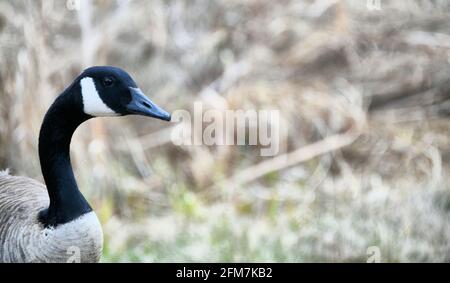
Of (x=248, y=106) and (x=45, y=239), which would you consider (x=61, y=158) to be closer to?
(x=45, y=239)

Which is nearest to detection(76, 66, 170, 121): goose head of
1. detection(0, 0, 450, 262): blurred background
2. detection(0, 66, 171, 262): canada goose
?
detection(0, 66, 171, 262): canada goose

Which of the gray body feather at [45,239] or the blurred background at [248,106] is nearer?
the gray body feather at [45,239]

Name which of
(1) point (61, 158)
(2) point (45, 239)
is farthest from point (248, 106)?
(2) point (45, 239)

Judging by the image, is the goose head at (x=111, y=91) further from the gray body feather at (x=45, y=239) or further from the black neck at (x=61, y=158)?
the gray body feather at (x=45, y=239)

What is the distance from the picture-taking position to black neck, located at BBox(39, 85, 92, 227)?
95.3 inches

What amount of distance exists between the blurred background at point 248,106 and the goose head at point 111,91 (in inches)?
45.9

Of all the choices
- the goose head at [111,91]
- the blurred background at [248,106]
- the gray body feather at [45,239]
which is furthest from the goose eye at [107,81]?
the blurred background at [248,106]

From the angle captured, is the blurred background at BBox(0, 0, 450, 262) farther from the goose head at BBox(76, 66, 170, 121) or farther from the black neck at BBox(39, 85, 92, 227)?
the goose head at BBox(76, 66, 170, 121)

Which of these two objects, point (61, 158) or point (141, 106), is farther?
point (61, 158)

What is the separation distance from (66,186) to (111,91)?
326 mm

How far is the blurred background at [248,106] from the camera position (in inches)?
139

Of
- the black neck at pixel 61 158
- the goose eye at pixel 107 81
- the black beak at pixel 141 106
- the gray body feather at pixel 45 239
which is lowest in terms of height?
the gray body feather at pixel 45 239

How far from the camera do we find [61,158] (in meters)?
2.50
